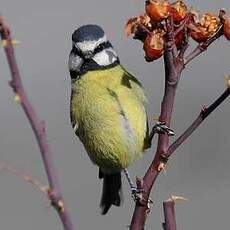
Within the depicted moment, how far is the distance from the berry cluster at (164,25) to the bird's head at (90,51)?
1.03 meters

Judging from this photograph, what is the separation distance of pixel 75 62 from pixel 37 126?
5.96ft

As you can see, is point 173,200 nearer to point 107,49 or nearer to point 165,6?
point 165,6

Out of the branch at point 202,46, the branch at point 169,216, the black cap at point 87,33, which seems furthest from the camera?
the black cap at point 87,33

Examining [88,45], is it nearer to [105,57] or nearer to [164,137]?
[105,57]

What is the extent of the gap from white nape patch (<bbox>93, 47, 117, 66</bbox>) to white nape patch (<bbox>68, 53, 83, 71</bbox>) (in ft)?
0.19

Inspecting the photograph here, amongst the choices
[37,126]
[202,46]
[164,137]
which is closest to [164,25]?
[202,46]

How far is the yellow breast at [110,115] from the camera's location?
3014 mm

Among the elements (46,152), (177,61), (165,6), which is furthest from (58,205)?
(165,6)

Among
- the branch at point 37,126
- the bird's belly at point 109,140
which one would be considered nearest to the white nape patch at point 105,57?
the bird's belly at point 109,140

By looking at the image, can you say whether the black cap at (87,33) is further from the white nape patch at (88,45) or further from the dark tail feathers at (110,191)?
the dark tail feathers at (110,191)

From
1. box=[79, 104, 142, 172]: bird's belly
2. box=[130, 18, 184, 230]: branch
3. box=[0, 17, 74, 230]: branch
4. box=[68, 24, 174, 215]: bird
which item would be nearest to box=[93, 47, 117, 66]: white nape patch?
box=[68, 24, 174, 215]: bird

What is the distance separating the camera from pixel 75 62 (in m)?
3.19

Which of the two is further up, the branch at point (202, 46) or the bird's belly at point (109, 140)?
the bird's belly at point (109, 140)

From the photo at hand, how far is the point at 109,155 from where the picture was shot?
312cm
